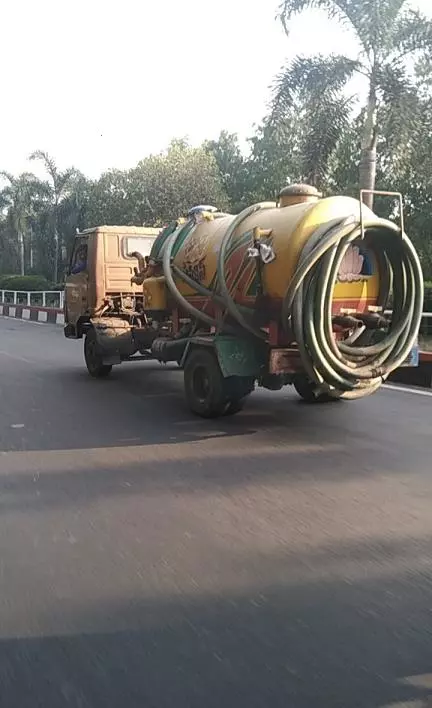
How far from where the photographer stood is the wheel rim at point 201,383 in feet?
27.9

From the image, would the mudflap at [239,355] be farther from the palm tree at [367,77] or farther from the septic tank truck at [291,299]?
the palm tree at [367,77]

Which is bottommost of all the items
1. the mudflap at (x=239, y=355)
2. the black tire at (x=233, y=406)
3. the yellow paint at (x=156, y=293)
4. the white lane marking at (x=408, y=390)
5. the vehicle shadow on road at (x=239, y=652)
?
the vehicle shadow on road at (x=239, y=652)

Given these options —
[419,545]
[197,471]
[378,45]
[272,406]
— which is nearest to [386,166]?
[378,45]

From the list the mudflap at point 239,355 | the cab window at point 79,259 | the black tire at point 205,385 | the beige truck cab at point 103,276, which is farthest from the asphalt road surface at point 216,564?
the cab window at point 79,259

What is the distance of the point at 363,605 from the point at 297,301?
395 cm

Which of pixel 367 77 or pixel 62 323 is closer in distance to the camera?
pixel 367 77

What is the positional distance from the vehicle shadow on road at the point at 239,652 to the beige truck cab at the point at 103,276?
343 inches

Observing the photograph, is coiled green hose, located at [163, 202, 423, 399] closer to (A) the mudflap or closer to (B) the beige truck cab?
(A) the mudflap

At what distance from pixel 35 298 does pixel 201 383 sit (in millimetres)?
27739

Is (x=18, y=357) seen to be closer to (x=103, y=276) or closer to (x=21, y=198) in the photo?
(x=103, y=276)

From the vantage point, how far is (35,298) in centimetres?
3491

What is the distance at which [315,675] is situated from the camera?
3002 millimetres

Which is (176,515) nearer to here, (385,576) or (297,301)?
(385,576)

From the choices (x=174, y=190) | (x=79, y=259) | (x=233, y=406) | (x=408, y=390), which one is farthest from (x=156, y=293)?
(x=174, y=190)
